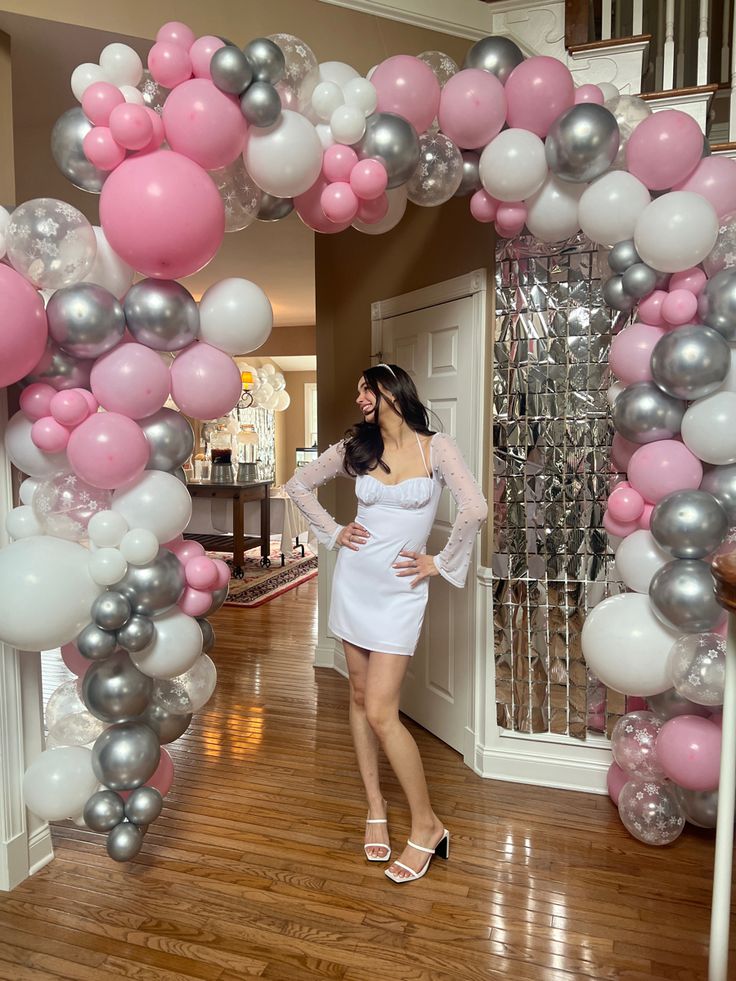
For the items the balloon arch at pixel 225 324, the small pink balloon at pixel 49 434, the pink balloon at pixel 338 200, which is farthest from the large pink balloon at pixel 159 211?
the small pink balloon at pixel 49 434

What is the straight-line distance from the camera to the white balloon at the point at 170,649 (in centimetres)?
175

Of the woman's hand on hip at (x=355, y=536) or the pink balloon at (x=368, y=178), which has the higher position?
the pink balloon at (x=368, y=178)

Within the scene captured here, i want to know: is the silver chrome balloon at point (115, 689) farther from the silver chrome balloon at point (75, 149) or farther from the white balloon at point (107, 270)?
the silver chrome balloon at point (75, 149)

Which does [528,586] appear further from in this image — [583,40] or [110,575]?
[583,40]

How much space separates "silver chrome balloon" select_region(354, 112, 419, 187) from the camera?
1.74 m

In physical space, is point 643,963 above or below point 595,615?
below

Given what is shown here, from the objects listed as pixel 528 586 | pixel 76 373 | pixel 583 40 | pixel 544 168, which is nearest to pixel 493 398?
pixel 528 586

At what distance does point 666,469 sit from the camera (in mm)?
1802

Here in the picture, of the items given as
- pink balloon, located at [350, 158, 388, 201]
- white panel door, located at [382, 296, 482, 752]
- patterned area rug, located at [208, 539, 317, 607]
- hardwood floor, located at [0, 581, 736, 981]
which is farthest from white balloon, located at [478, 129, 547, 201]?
patterned area rug, located at [208, 539, 317, 607]

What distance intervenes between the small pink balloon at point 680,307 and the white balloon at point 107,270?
1356 mm

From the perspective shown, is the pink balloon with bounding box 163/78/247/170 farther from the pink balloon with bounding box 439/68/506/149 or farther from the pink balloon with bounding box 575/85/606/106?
the pink balloon with bounding box 575/85/606/106

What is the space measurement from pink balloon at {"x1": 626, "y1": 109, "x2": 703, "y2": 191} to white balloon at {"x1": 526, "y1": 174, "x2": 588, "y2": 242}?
15cm

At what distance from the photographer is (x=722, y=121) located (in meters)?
3.18

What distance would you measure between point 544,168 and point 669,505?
0.93m
